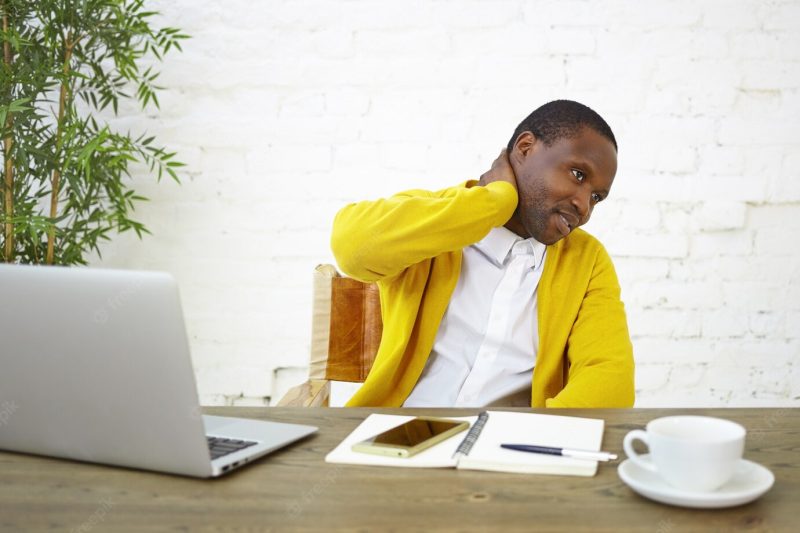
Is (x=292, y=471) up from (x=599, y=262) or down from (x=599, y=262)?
down

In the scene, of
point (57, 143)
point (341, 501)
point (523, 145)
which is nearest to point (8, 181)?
point (57, 143)

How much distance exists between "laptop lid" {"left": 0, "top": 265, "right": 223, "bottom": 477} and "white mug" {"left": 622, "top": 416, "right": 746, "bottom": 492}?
0.43 meters

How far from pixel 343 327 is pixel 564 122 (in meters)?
0.58

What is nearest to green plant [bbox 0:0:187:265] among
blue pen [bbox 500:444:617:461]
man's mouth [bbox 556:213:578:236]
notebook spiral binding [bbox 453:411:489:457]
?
man's mouth [bbox 556:213:578:236]

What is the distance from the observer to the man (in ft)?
4.70

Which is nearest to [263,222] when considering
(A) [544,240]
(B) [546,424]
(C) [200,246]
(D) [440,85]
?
(C) [200,246]

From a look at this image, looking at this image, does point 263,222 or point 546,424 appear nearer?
point 546,424

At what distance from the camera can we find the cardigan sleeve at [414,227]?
1411 mm

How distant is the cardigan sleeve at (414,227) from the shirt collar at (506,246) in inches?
5.7

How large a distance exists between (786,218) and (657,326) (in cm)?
47

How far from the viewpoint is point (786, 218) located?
2.31 m

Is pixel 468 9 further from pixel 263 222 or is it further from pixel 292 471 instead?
pixel 292 471

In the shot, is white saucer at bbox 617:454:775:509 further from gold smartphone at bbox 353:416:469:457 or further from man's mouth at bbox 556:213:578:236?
man's mouth at bbox 556:213:578:236

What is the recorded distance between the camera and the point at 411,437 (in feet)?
3.05
